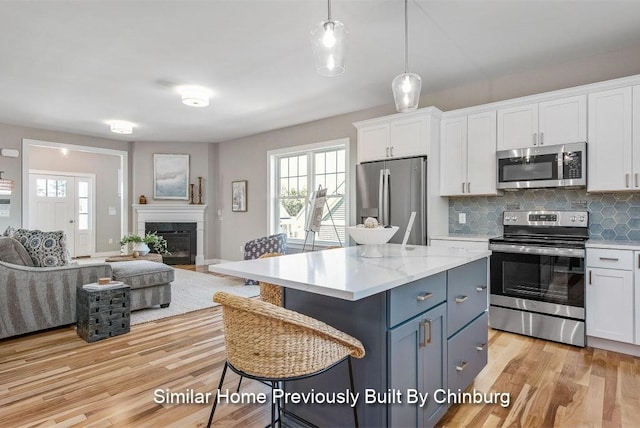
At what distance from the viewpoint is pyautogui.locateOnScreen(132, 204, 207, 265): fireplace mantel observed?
7.34 metres

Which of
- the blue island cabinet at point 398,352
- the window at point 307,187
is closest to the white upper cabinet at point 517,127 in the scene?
the blue island cabinet at point 398,352

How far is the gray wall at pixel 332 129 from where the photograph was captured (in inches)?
134

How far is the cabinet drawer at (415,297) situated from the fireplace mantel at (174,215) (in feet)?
21.3

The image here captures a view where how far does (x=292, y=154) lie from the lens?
6195mm

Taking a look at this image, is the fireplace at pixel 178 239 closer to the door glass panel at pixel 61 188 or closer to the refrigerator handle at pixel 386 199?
the door glass panel at pixel 61 188

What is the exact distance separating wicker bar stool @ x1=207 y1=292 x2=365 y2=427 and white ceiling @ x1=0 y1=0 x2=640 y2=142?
2.18 metres

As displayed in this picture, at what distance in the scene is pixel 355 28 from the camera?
2.88 meters

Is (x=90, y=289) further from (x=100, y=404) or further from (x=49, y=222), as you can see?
(x=49, y=222)

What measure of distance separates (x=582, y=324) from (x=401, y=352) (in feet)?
7.85

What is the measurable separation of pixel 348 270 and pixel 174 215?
21.7ft

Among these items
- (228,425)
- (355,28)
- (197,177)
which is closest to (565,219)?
(355,28)

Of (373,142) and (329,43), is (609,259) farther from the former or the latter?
(329,43)

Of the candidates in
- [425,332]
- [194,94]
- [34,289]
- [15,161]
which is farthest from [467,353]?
[15,161]

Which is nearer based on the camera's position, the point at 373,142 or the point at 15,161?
the point at 373,142
